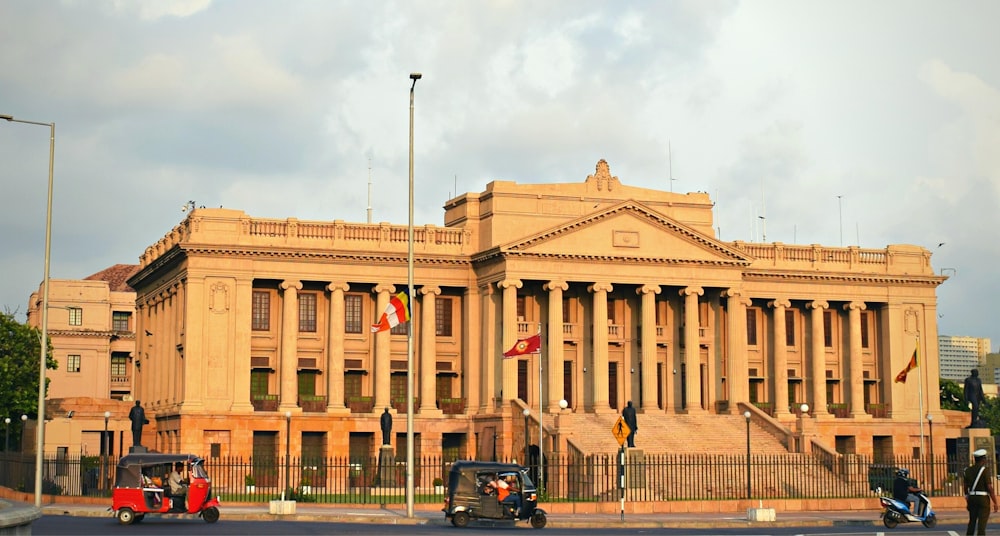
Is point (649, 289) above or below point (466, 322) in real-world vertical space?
above

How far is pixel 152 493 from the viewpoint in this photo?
4559 centimetres

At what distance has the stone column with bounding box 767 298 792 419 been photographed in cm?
9094

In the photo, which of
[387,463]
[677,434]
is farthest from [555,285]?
[387,463]

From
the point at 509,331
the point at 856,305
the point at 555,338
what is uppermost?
the point at 856,305

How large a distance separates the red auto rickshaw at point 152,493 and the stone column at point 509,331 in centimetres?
3652

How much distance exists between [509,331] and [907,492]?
121 ft

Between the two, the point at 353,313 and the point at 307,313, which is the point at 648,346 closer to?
the point at 353,313

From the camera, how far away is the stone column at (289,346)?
271 ft

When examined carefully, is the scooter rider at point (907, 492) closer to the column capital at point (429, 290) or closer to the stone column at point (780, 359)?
the column capital at point (429, 290)

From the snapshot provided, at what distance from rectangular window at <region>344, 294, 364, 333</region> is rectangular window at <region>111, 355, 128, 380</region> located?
140ft

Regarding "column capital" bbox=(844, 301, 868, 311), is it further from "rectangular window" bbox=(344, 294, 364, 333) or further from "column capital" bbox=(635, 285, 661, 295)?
"rectangular window" bbox=(344, 294, 364, 333)

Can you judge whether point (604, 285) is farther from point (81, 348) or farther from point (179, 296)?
point (81, 348)

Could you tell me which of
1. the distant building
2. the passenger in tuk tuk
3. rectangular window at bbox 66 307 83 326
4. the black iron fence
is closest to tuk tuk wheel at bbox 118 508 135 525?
the passenger in tuk tuk

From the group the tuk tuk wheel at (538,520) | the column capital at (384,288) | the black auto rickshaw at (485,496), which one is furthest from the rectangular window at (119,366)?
the tuk tuk wheel at (538,520)
